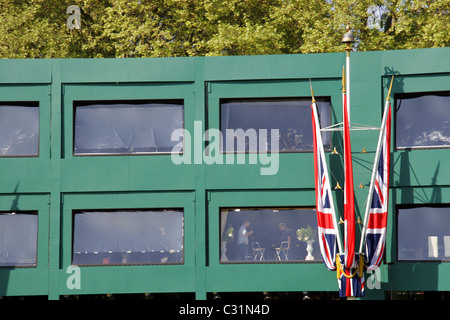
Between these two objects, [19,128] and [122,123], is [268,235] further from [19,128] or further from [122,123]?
[19,128]

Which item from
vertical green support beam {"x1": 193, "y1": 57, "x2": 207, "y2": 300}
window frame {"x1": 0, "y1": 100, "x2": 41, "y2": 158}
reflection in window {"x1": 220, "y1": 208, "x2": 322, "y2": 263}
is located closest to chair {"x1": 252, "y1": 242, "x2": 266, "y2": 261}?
reflection in window {"x1": 220, "y1": 208, "x2": 322, "y2": 263}

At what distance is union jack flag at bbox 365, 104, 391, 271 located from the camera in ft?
73.8

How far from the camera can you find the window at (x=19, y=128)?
80.6ft

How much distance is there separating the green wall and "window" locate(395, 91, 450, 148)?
0.33 meters

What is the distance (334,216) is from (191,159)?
454cm

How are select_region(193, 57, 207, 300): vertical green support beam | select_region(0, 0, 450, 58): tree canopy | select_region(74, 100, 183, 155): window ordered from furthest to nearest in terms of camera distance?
select_region(0, 0, 450, 58): tree canopy, select_region(74, 100, 183, 155): window, select_region(193, 57, 207, 300): vertical green support beam

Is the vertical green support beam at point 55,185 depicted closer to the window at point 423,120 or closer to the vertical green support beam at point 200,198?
the vertical green support beam at point 200,198

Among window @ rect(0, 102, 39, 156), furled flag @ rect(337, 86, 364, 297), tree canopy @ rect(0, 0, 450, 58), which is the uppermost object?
tree canopy @ rect(0, 0, 450, 58)

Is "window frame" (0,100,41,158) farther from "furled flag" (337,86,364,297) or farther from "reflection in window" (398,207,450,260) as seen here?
"reflection in window" (398,207,450,260)

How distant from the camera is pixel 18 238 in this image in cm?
2433

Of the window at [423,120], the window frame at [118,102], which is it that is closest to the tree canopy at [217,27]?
the window frame at [118,102]


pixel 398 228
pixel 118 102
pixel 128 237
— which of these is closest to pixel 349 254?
pixel 398 228

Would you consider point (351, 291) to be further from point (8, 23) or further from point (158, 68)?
point (8, 23)

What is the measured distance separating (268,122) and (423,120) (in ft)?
14.6
